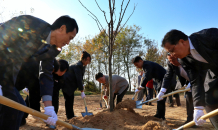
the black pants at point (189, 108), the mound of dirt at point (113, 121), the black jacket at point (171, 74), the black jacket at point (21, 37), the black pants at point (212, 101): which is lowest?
the mound of dirt at point (113, 121)

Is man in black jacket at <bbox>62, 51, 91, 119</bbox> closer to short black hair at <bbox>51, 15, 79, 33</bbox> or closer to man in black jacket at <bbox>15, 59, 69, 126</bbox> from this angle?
man in black jacket at <bbox>15, 59, 69, 126</bbox>

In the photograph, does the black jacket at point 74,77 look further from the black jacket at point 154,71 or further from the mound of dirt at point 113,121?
the black jacket at point 154,71

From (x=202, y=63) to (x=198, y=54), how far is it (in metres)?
0.23

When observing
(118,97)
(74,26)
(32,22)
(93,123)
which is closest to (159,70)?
(118,97)

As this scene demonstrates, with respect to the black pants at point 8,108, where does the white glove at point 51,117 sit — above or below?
below

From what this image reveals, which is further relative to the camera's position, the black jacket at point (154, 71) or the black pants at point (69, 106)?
the black jacket at point (154, 71)

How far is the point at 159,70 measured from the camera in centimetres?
466

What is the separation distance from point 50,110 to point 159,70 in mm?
3562

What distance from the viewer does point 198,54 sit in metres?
1.92

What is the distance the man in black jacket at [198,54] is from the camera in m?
1.83

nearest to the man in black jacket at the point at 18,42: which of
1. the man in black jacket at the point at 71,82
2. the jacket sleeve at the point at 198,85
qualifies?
the jacket sleeve at the point at 198,85

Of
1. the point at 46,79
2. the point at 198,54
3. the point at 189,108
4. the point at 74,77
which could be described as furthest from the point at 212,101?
the point at 74,77

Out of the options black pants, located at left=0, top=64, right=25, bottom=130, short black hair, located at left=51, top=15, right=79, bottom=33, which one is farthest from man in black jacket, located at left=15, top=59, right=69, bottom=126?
black pants, located at left=0, top=64, right=25, bottom=130

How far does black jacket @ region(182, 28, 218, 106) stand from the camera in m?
1.83
